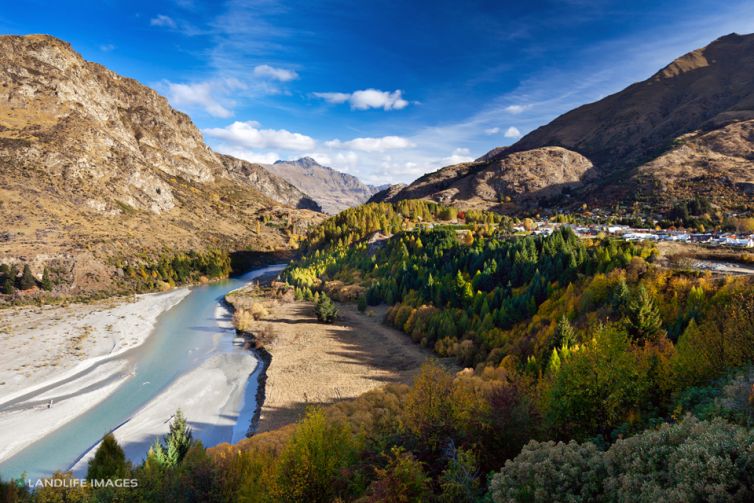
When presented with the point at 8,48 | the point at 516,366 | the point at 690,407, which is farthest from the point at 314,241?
the point at 8,48

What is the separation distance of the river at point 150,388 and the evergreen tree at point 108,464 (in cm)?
1249

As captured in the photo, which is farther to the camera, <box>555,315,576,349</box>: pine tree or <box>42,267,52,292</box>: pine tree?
<box>42,267,52,292</box>: pine tree

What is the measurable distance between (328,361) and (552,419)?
3828 cm

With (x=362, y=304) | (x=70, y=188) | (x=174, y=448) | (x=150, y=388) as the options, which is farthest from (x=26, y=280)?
(x=174, y=448)

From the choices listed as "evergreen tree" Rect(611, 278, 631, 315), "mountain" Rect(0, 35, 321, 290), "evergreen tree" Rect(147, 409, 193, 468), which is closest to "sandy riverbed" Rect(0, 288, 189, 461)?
"evergreen tree" Rect(147, 409, 193, 468)

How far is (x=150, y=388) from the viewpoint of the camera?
160ft

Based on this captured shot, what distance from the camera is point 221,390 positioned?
48438 millimetres

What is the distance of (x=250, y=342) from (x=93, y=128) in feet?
554

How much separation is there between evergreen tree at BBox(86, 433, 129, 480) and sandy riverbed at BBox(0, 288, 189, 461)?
64.9 feet

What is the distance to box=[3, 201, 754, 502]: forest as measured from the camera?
39.4 ft

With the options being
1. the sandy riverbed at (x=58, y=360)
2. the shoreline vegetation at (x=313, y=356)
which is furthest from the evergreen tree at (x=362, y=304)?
the sandy riverbed at (x=58, y=360)

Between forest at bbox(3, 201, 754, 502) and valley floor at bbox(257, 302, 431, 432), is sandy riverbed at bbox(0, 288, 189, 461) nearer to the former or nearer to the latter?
valley floor at bbox(257, 302, 431, 432)

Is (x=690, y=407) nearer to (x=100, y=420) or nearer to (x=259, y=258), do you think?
(x=100, y=420)

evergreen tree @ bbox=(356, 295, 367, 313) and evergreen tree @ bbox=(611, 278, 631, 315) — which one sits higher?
evergreen tree @ bbox=(611, 278, 631, 315)
